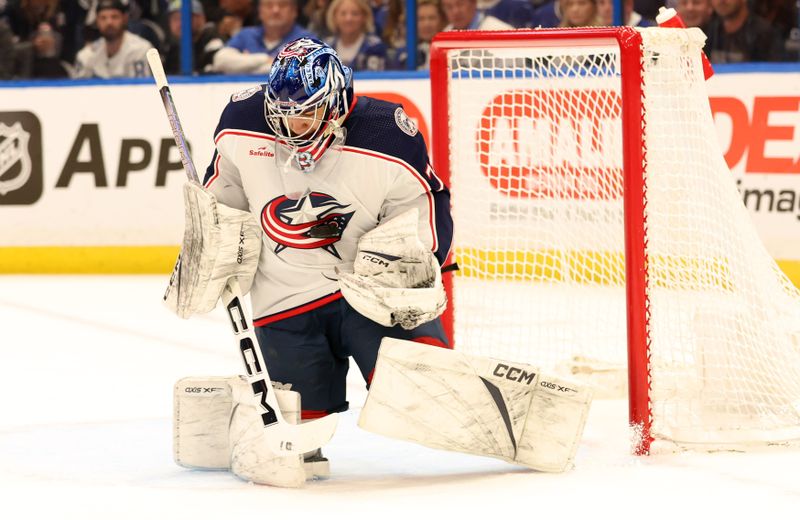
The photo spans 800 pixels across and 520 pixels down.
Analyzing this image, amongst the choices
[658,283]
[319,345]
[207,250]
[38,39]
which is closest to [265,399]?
[319,345]

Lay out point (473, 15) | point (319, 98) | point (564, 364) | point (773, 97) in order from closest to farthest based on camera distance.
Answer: point (319, 98) < point (564, 364) < point (773, 97) < point (473, 15)

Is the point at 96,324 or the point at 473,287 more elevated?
the point at 473,287

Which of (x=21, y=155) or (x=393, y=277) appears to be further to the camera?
(x=21, y=155)

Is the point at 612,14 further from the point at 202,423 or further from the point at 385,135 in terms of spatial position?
the point at 202,423

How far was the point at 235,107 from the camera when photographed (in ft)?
9.99

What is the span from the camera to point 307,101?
2.82 m

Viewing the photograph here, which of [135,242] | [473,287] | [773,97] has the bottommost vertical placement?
[135,242]

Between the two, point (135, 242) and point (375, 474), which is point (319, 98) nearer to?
point (375, 474)

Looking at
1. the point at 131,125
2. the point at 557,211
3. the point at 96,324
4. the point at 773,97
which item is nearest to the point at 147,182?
the point at 131,125

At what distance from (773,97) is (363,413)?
346 centimetres

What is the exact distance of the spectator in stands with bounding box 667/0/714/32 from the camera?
5938 millimetres

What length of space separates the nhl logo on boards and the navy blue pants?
12.2 feet

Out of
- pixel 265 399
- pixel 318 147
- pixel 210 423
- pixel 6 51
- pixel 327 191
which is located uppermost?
pixel 318 147

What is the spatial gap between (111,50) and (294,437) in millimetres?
4138
